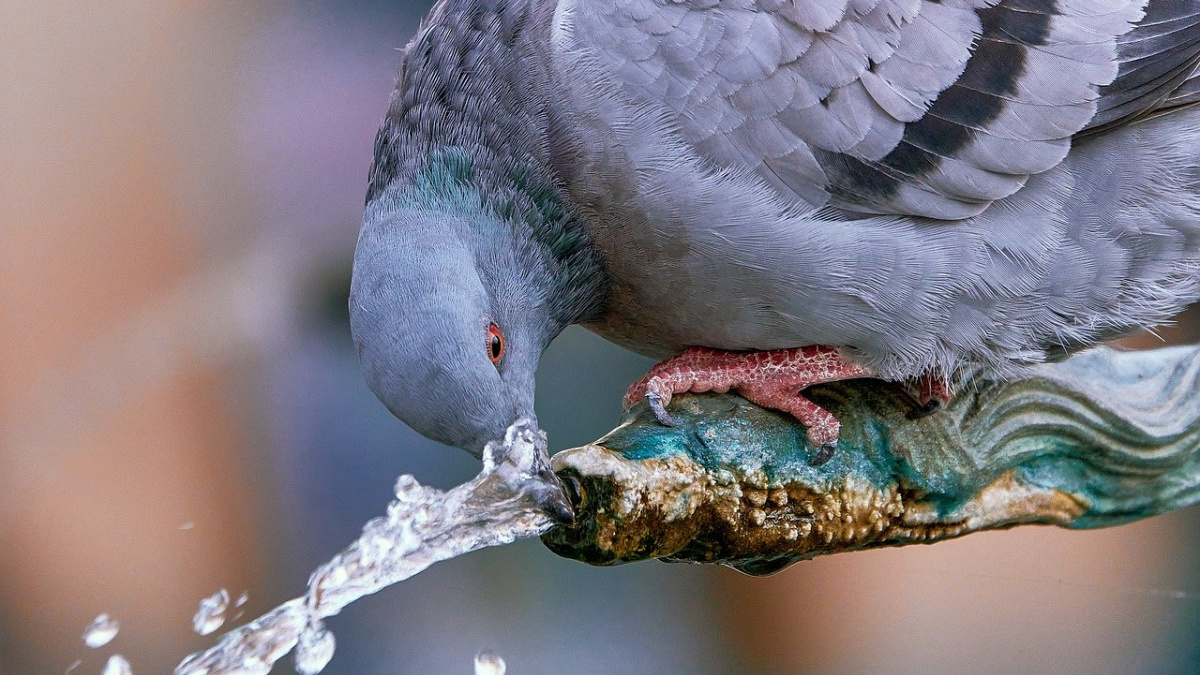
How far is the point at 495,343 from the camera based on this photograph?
8.19 feet

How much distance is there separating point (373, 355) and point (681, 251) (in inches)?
30.8

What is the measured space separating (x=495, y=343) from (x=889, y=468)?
1091mm

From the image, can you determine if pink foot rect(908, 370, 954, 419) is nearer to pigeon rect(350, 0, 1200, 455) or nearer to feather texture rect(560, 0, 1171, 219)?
pigeon rect(350, 0, 1200, 455)

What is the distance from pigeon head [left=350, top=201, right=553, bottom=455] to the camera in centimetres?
235

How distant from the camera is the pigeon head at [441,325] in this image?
2.35 metres

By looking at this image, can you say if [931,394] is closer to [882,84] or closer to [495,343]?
[882,84]

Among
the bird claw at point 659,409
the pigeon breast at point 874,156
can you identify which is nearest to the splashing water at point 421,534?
the bird claw at point 659,409

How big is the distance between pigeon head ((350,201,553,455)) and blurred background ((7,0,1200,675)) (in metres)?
2.54

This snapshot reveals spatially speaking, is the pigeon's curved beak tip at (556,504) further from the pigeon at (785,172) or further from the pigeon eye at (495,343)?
the pigeon eye at (495,343)

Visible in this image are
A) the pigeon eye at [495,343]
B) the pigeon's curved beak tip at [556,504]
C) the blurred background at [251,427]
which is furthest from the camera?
the blurred background at [251,427]

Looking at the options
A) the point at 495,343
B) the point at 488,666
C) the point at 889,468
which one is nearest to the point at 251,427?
the point at 488,666

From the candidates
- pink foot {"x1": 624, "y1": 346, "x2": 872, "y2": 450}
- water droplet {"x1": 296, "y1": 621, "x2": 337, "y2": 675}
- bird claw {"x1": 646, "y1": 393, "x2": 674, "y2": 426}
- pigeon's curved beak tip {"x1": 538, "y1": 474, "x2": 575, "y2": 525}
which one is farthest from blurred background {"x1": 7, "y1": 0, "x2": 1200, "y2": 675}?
pigeon's curved beak tip {"x1": 538, "y1": 474, "x2": 575, "y2": 525}

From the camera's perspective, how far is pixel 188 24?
5746 millimetres

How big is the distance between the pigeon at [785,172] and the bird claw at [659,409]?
1 cm
